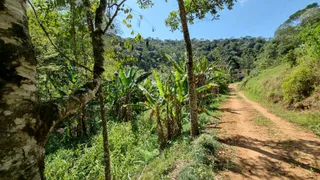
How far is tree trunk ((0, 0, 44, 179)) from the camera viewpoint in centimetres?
100

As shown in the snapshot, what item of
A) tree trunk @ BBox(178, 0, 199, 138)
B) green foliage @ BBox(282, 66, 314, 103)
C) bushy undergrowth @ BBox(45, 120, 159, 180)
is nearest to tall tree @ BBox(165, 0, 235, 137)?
tree trunk @ BBox(178, 0, 199, 138)

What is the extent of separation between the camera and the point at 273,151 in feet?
17.8

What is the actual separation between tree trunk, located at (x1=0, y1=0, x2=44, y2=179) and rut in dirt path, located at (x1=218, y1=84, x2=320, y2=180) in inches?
162

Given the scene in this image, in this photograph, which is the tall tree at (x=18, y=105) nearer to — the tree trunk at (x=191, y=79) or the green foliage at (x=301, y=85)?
the tree trunk at (x=191, y=79)

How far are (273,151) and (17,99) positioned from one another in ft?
20.0

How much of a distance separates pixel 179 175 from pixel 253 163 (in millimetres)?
1988

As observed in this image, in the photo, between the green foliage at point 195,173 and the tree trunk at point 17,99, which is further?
the green foliage at point 195,173

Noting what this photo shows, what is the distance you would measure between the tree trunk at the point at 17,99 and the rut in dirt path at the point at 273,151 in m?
4.10

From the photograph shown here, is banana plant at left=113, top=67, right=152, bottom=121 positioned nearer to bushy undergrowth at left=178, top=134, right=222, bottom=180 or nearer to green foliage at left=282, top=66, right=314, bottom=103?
bushy undergrowth at left=178, top=134, right=222, bottom=180

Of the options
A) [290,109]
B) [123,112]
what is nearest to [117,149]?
[123,112]

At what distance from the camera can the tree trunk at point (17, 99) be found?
39.5 inches

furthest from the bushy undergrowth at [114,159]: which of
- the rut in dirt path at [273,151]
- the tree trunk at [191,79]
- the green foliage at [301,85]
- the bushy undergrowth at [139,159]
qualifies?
the green foliage at [301,85]

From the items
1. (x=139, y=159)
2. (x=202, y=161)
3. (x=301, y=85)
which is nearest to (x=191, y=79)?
(x=202, y=161)

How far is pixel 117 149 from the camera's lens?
758cm
